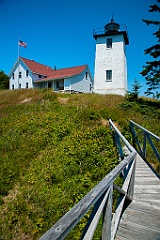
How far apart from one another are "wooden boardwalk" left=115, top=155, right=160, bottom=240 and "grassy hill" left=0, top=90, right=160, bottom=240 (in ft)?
5.94

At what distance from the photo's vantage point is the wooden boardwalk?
3.13 metres

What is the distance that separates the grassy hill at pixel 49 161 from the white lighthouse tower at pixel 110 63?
954 centimetres

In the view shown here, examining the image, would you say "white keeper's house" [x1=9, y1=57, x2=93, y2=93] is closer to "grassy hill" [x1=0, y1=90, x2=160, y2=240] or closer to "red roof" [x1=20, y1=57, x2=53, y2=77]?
"red roof" [x1=20, y1=57, x2=53, y2=77]

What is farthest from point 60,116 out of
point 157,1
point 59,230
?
point 157,1

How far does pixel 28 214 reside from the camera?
5426 mm

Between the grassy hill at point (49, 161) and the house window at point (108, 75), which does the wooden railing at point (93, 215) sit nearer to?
the grassy hill at point (49, 161)

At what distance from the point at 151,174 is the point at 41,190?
3.61 meters

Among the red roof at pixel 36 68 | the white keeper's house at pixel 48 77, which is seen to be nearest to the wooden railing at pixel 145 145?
the white keeper's house at pixel 48 77

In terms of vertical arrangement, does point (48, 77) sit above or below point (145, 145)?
above

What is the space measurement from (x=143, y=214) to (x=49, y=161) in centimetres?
483

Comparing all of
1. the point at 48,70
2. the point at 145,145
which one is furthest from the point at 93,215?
the point at 48,70

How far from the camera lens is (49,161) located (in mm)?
7812

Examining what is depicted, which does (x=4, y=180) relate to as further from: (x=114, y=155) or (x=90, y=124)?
(x=90, y=124)

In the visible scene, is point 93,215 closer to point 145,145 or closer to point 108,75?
point 145,145
